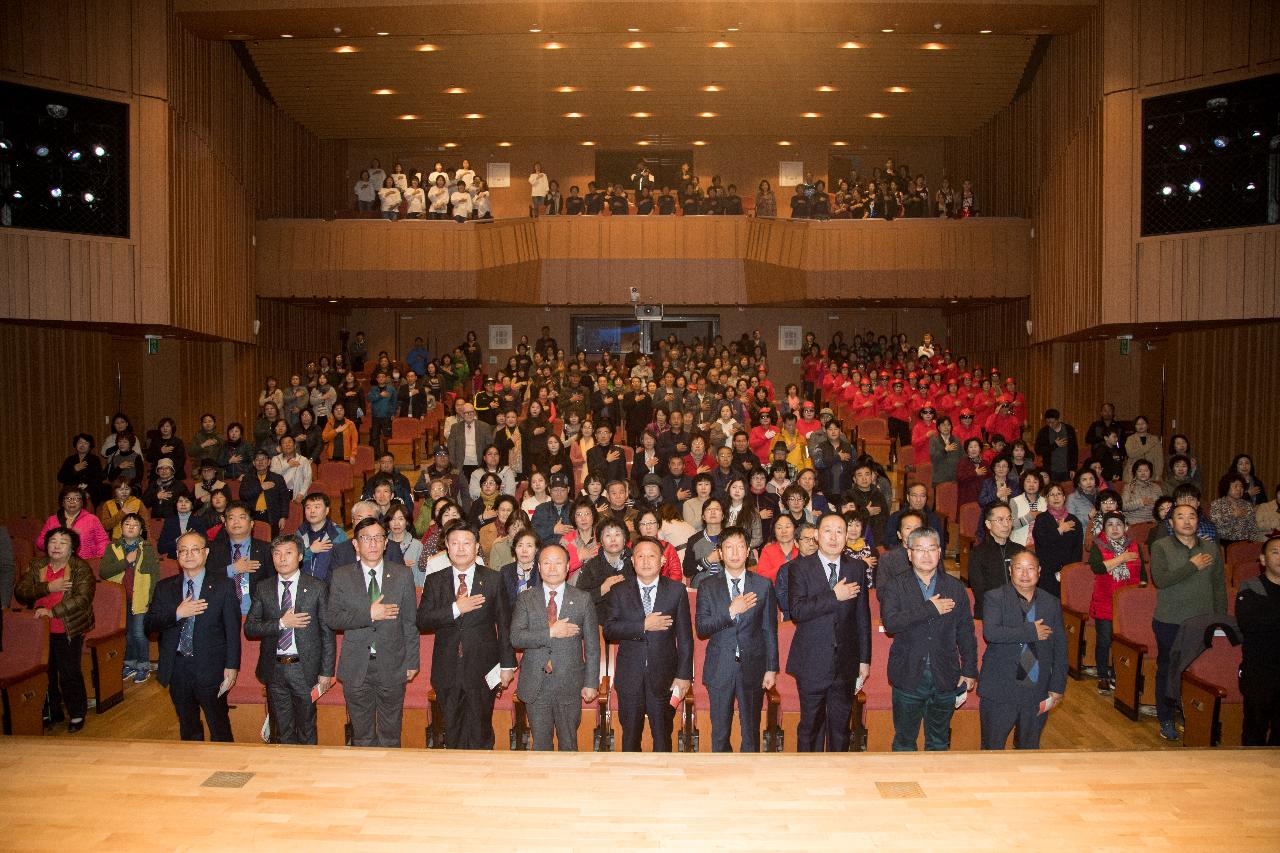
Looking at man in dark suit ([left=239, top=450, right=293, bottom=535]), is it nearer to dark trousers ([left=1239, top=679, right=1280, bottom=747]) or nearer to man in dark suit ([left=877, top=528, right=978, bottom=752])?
man in dark suit ([left=877, top=528, right=978, bottom=752])

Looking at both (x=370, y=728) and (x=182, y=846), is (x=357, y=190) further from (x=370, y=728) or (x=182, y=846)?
(x=182, y=846)

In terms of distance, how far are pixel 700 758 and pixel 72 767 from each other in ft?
8.93

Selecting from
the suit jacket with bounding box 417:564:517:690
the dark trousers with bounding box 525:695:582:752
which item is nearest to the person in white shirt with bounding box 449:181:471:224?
the suit jacket with bounding box 417:564:517:690

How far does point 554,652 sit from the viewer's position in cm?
499

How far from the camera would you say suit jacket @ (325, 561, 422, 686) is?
200 inches

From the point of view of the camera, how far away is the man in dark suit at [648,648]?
507 cm

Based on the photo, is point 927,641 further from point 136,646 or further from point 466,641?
point 136,646

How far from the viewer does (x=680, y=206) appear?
55.0 ft

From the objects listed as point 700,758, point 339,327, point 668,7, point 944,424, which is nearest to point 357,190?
point 339,327

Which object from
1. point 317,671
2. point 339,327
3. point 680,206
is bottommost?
point 317,671

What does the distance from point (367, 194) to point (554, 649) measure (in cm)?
1338

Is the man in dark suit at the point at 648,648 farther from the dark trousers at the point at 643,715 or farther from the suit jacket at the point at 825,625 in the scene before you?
the suit jacket at the point at 825,625

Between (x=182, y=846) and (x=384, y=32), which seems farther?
(x=384, y=32)

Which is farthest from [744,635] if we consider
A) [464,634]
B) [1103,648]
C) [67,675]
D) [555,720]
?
[67,675]
